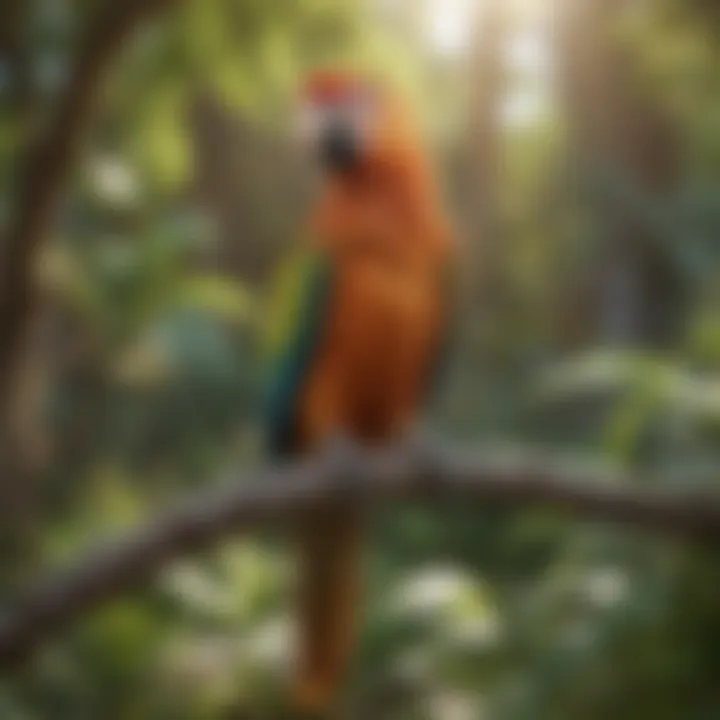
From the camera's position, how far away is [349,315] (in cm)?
101

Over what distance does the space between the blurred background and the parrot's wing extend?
13 millimetres

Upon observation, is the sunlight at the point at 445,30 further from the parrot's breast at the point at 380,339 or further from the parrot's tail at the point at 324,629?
the parrot's tail at the point at 324,629

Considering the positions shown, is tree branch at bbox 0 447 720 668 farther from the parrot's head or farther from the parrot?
the parrot's head

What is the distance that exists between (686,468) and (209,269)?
0.33 metres

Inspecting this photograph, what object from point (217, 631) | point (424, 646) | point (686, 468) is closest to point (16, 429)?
point (217, 631)

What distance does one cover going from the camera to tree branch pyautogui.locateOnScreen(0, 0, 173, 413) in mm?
1013

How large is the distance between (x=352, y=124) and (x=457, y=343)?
156 millimetres

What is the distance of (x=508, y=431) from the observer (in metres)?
0.98

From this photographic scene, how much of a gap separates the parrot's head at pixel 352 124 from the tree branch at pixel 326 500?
19 cm

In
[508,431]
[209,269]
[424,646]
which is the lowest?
[424,646]

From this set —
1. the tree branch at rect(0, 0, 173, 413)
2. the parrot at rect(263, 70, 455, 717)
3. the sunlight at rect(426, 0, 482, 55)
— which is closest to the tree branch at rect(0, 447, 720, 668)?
the parrot at rect(263, 70, 455, 717)

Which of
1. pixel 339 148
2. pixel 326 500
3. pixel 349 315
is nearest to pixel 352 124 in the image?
pixel 339 148

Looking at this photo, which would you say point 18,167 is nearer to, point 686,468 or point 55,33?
point 55,33

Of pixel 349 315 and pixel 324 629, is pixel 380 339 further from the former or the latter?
pixel 324 629
